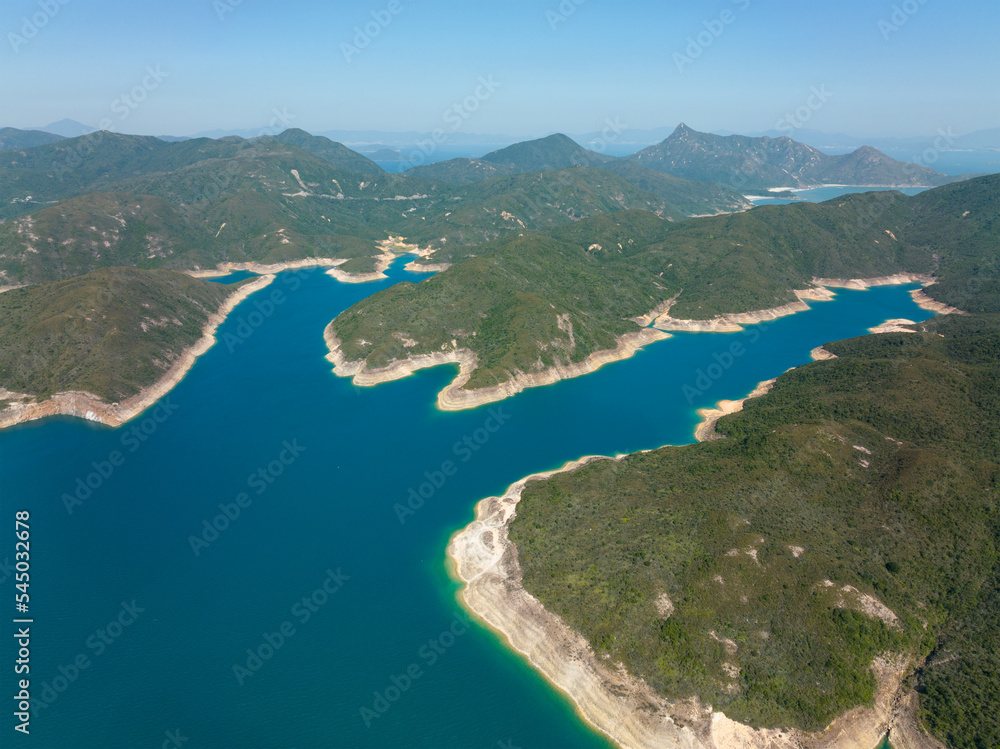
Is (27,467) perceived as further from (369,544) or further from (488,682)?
(488,682)

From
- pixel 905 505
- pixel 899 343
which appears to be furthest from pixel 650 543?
pixel 899 343

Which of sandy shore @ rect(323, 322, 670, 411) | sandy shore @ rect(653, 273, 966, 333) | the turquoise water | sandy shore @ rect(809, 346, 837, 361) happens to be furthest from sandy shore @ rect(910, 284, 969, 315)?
sandy shore @ rect(323, 322, 670, 411)

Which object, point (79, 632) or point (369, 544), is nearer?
point (79, 632)

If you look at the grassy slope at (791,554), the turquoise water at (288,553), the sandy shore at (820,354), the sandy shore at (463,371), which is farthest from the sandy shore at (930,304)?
the sandy shore at (463,371)

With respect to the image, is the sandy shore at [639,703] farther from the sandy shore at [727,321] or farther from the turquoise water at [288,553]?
the sandy shore at [727,321]

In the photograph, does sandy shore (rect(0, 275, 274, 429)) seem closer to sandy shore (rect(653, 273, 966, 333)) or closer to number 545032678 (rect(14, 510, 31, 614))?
number 545032678 (rect(14, 510, 31, 614))

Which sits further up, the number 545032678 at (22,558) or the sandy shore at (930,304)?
the sandy shore at (930,304)
